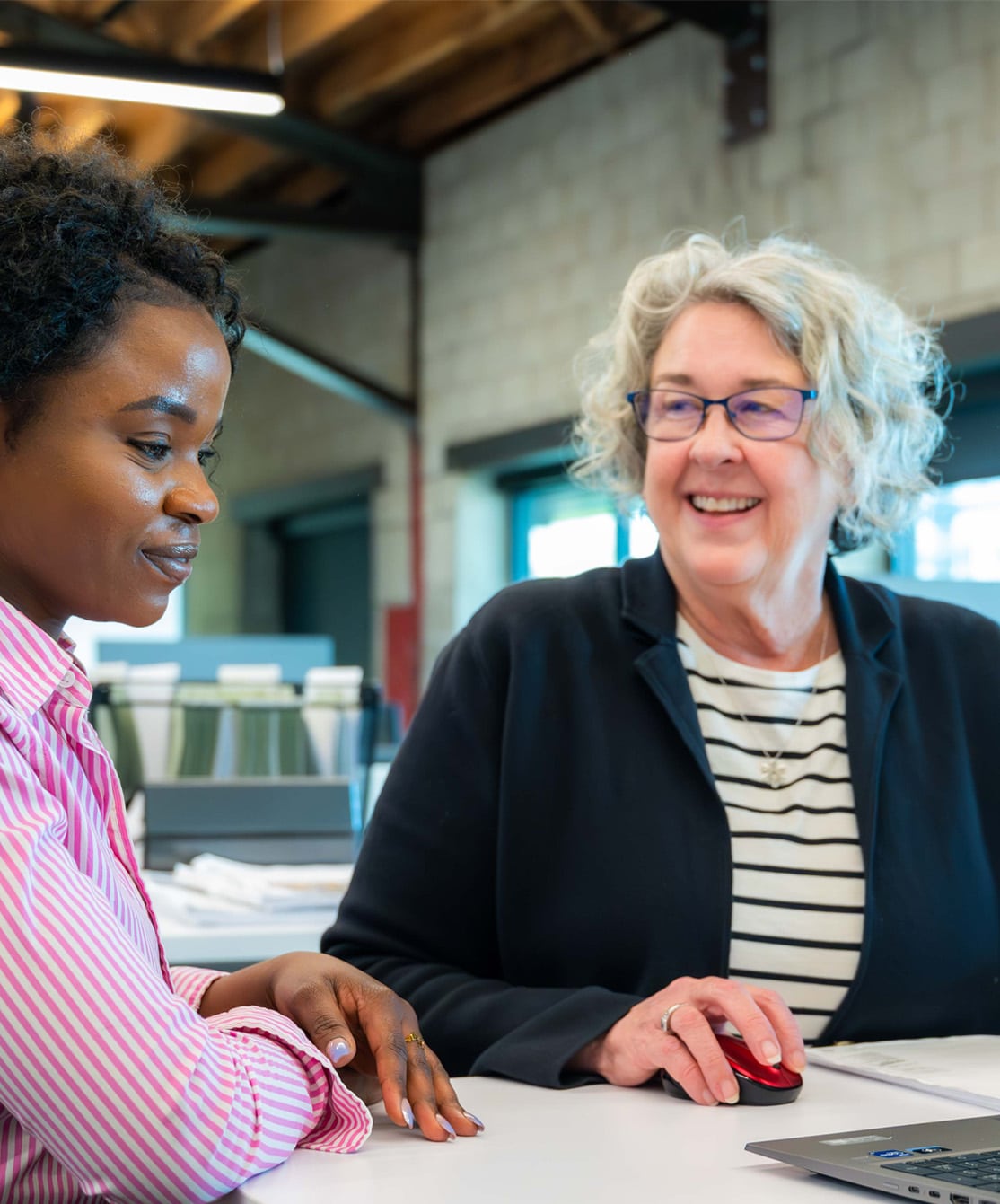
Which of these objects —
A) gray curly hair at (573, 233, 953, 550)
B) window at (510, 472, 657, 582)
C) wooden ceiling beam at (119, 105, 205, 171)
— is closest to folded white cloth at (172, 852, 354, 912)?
gray curly hair at (573, 233, 953, 550)

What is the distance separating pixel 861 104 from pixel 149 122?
447cm

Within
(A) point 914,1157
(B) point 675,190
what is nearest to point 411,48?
(B) point 675,190

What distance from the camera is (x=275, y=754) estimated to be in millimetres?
2590

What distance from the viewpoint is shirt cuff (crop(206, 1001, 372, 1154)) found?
937 mm

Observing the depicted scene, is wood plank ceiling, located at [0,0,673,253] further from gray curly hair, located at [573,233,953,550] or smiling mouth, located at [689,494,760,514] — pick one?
smiling mouth, located at [689,494,760,514]

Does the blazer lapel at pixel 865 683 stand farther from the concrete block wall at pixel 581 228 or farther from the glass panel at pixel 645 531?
the concrete block wall at pixel 581 228

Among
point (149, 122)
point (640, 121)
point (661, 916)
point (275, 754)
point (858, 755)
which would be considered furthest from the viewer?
point (149, 122)

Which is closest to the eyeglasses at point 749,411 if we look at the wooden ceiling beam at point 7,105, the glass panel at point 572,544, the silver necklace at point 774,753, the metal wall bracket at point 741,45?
the silver necklace at point 774,753

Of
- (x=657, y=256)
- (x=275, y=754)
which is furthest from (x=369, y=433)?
(x=657, y=256)

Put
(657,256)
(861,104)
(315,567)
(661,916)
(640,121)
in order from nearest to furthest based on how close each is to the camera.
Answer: (661,916)
(657,256)
(861,104)
(640,121)
(315,567)

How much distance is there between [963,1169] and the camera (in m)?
0.84

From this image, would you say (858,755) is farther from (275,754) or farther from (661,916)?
(275,754)

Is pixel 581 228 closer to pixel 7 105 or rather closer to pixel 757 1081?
pixel 7 105

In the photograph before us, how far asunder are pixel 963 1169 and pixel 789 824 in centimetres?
68
